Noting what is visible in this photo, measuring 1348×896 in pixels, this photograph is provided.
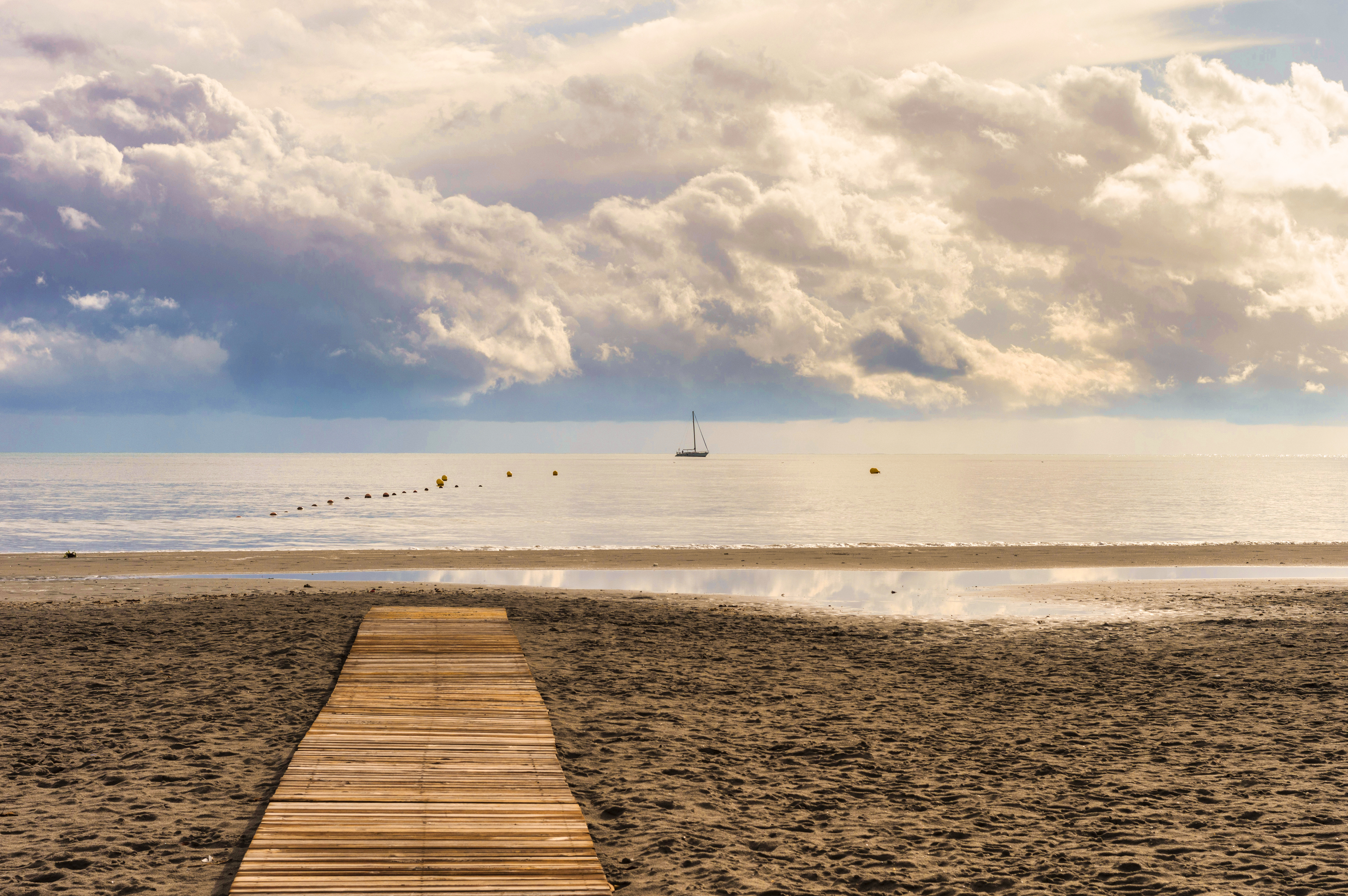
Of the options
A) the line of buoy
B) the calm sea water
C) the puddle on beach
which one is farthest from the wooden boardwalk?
the line of buoy

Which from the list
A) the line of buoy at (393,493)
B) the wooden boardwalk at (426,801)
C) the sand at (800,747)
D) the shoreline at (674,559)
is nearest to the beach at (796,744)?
the sand at (800,747)

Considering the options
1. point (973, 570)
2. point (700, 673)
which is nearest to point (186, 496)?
point (973, 570)

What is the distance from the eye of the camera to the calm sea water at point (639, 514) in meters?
43.8

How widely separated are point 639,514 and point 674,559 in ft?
99.2

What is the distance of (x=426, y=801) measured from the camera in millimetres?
7797

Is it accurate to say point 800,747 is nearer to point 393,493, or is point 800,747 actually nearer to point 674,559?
point 674,559

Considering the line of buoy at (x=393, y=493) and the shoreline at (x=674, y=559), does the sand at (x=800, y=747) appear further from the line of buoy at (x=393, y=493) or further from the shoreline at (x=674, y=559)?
the line of buoy at (x=393, y=493)

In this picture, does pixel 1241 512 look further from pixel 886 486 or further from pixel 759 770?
pixel 759 770

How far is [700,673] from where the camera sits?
1452 centimetres

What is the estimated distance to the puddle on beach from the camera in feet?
73.3

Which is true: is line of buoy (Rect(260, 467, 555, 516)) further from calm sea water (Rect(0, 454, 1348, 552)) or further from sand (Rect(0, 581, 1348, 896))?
sand (Rect(0, 581, 1348, 896))

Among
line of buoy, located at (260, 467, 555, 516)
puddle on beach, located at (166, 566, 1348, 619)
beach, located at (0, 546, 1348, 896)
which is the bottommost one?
puddle on beach, located at (166, 566, 1348, 619)

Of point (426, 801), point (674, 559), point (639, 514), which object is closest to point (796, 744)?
→ point (426, 801)

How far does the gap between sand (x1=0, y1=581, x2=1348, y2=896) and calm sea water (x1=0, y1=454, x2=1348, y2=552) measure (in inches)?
928
